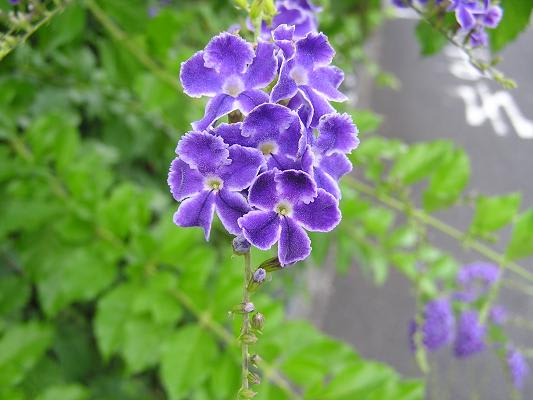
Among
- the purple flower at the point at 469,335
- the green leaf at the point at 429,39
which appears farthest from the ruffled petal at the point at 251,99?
the purple flower at the point at 469,335

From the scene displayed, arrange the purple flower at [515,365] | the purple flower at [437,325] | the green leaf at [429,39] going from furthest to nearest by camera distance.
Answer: the purple flower at [515,365]
the purple flower at [437,325]
the green leaf at [429,39]

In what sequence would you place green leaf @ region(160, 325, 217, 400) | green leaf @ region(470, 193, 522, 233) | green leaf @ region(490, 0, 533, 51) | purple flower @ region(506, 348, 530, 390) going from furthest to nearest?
purple flower @ region(506, 348, 530, 390) < green leaf @ region(470, 193, 522, 233) < green leaf @ region(160, 325, 217, 400) < green leaf @ region(490, 0, 533, 51)

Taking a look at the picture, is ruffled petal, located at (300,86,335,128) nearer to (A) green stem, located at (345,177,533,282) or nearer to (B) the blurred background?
(B) the blurred background

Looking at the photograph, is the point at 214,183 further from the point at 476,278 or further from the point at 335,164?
the point at 476,278

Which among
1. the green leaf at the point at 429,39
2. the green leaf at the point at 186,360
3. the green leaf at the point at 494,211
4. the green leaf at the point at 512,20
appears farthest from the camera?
the green leaf at the point at 494,211

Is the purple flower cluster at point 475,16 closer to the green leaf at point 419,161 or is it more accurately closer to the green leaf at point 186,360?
the green leaf at point 419,161

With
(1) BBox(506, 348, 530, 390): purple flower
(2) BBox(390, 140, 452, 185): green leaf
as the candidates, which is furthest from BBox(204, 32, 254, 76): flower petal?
(1) BBox(506, 348, 530, 390): purple flower

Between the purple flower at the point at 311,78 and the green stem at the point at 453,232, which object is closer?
the purple flower at the point at 311,78

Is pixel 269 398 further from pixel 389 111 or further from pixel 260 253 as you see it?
pixel 389 111
